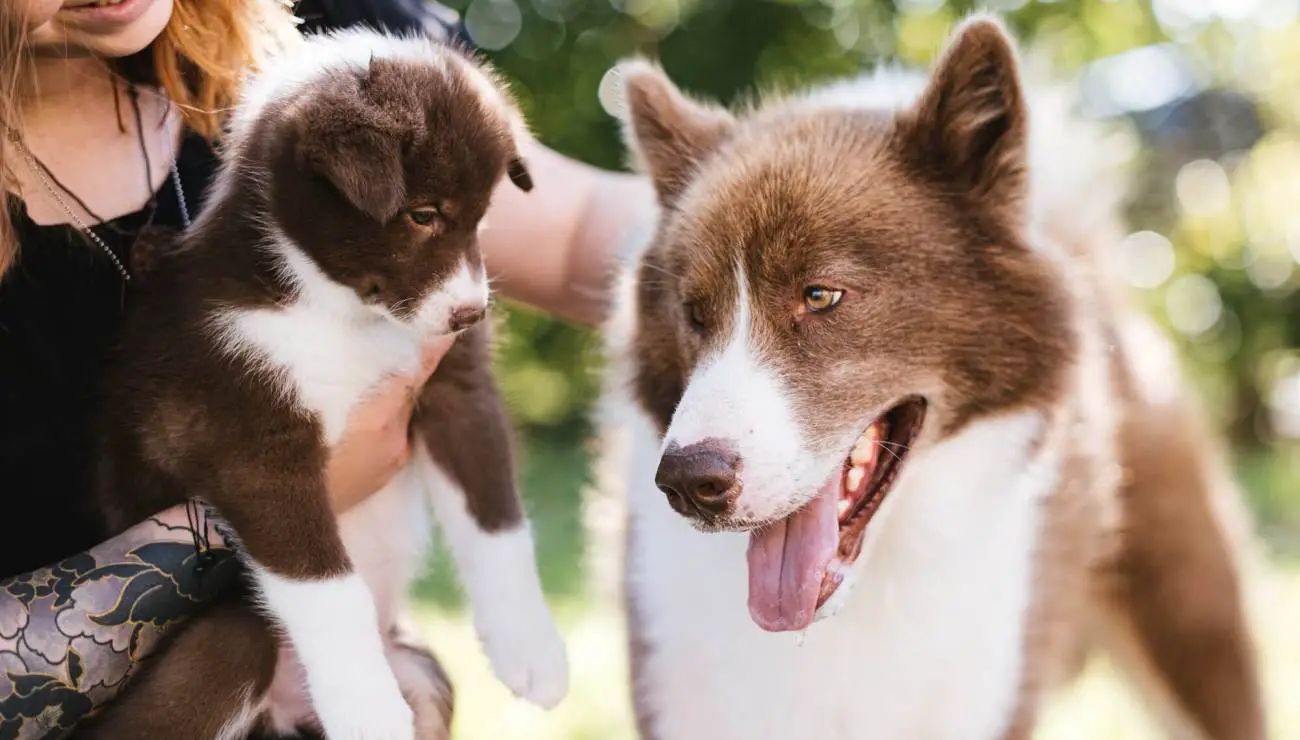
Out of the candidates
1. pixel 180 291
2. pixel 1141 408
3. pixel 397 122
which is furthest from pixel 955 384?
pixel 180 291

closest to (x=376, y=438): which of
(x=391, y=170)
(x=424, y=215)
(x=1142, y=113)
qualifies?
(x=424, y=215)

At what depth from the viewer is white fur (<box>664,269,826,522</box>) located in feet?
7.46

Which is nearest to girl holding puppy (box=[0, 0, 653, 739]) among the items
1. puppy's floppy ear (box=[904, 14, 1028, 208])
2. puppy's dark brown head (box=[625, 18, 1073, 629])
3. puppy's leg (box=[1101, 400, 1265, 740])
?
puppy's dark brown head (box=[625, 18, 1073, 629])

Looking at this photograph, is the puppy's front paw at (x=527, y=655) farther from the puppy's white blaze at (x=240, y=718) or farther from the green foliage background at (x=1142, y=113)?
the green foliage background at (x=1142, y=113)

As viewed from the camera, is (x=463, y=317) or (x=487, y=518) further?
(x=487, y=518)

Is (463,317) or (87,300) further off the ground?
(463,317)

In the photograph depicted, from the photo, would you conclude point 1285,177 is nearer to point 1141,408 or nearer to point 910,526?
point 1141,408

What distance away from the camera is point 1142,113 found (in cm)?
1134

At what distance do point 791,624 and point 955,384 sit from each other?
0.60 m

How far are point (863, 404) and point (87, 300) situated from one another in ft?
5.24

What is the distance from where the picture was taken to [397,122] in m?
2.17

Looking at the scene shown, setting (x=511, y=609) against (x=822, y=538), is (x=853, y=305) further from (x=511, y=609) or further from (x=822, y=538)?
(x=511, y=609)

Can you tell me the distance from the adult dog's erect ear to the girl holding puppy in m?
0.50

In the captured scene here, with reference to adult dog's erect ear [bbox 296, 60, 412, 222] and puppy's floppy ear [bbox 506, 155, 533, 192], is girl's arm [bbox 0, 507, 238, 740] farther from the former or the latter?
puppy's floppy ear [bbox 506, 155, 533, 192]
